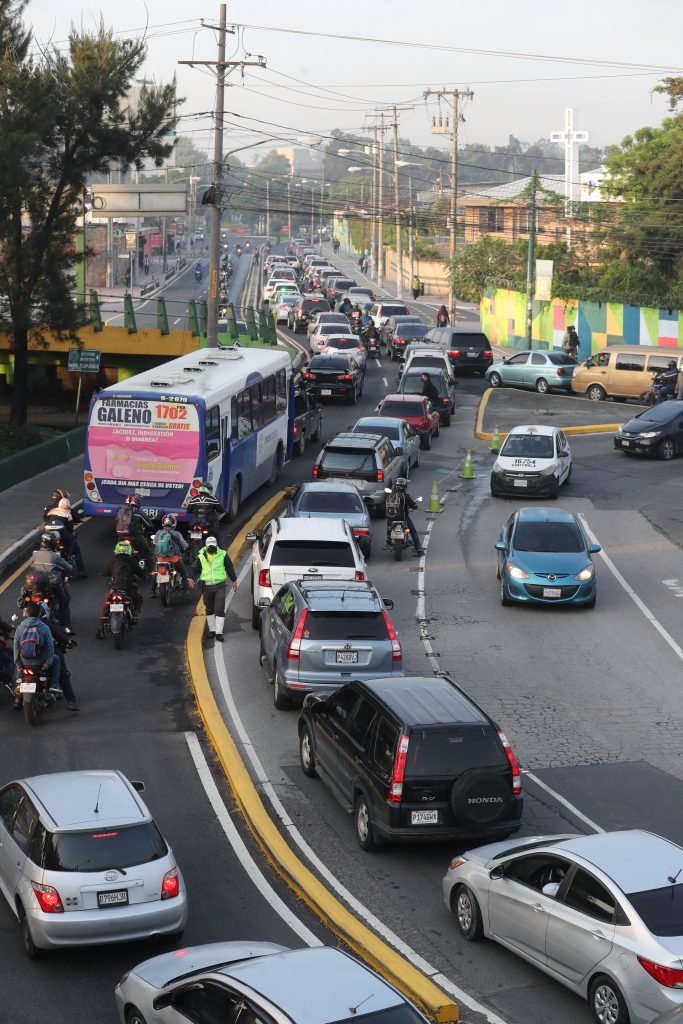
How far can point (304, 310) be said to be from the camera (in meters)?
69.8

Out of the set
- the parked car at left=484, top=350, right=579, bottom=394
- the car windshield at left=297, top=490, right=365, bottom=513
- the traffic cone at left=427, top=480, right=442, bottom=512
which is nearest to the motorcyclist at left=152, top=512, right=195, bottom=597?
the car windshield at left=297, top=490, right=365, bottom=513

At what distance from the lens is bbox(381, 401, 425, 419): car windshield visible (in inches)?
1556

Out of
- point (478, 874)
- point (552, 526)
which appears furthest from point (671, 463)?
point (478, 874)

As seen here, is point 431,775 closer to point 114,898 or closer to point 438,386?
point 114,898

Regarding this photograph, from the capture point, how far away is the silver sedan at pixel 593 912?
9.79 metres

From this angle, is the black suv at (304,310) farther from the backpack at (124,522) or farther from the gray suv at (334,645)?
the gray suv at (334,645)

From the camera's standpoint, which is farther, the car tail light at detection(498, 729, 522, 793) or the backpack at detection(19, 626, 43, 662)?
the backpack at detection(19, 626, 43, 662)

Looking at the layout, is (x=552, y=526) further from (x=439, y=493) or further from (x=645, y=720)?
(x=439, y=493)

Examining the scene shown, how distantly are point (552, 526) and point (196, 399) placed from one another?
710cm

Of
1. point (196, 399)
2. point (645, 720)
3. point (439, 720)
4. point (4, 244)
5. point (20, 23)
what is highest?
point (20, 23)

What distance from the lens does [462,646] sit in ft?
70.6

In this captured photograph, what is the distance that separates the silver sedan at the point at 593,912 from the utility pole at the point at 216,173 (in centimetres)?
3242

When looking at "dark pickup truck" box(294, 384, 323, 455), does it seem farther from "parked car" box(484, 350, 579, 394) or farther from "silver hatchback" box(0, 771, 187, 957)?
"silver hatchback" box(0, 771, 187, 957)

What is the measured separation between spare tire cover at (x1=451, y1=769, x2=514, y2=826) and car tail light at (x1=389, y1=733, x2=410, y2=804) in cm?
51
